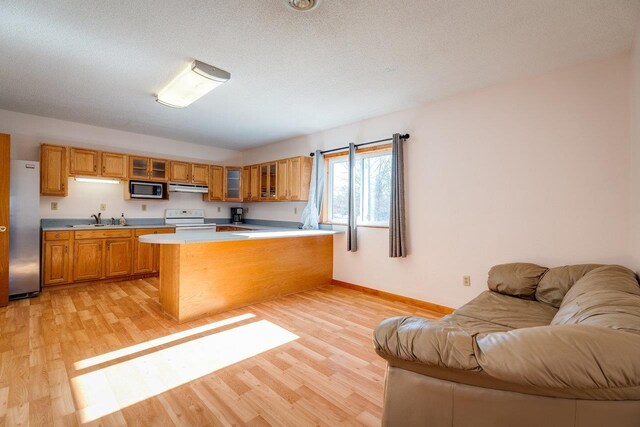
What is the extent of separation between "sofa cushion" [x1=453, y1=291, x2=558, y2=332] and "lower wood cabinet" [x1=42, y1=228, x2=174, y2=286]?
4691 mm

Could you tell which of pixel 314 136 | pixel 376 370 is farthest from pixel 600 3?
pixel 314 136

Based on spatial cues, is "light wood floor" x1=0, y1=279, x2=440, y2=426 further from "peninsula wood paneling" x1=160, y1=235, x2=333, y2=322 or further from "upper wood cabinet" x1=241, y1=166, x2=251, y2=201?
"upper wood cabinet" x1=241, y1=166, x2=251, y2=201

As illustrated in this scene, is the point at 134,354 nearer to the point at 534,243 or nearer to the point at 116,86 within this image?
the point at 116,86

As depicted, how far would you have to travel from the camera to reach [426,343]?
99 cm

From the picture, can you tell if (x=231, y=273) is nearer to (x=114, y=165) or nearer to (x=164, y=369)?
(x=164, y=369)

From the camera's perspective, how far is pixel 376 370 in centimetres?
217

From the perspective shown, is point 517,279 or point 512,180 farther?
point 512,180

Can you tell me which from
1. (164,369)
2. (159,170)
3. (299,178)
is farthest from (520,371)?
(159,170)

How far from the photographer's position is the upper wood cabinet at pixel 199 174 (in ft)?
18.5

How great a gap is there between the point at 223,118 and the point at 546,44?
3725 mm

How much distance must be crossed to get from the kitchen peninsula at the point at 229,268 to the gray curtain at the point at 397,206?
1.13 m

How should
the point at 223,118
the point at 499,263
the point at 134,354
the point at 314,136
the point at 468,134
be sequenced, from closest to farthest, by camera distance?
the point at 134,354
the point at 499,263
the point at 468,134
the point at 223,118
the point at 314,136

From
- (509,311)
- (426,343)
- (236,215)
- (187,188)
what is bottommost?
(509,311)

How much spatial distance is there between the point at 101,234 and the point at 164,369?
3.23 metres
